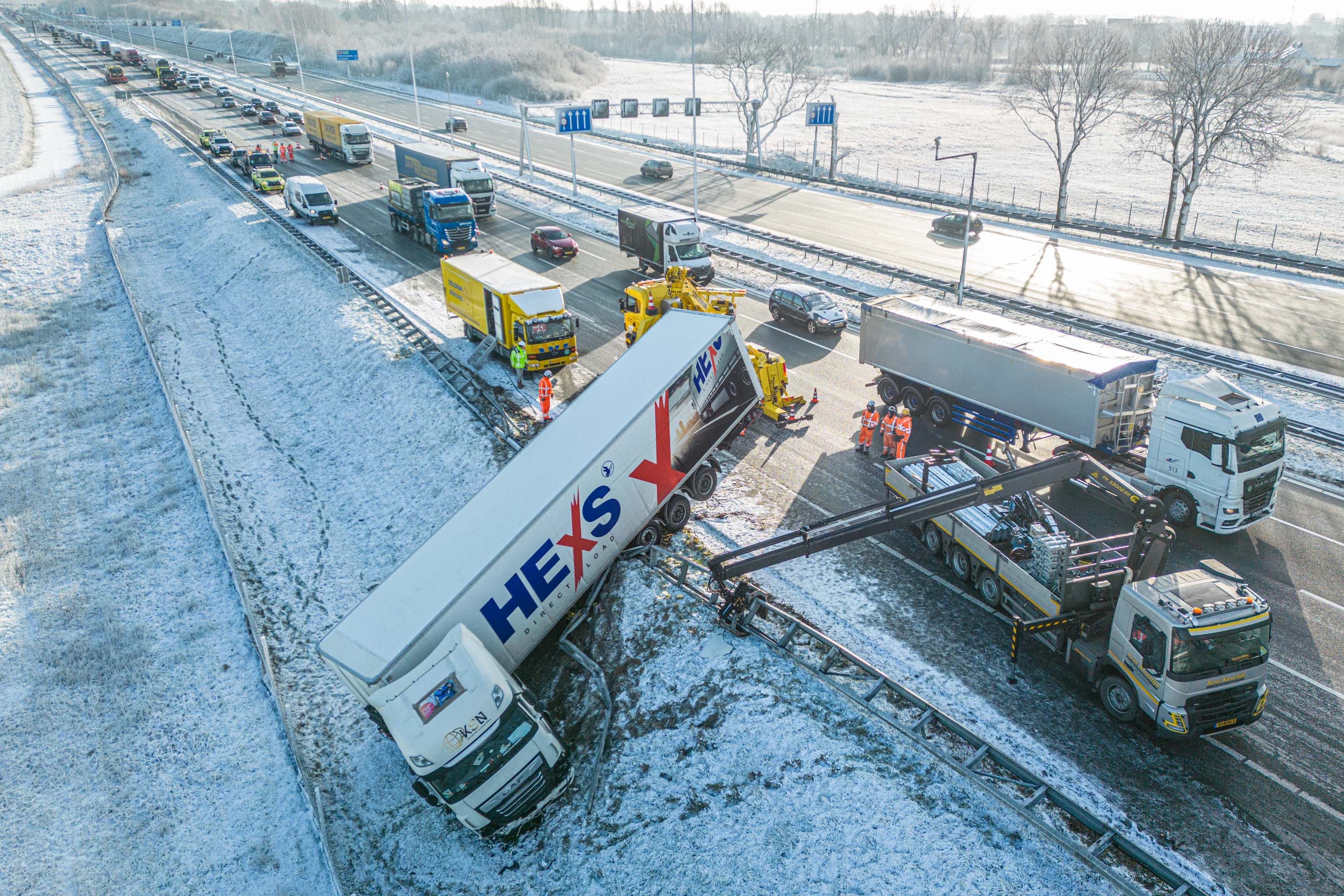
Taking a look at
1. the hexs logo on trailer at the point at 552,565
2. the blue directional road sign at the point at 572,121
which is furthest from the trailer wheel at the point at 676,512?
the blue directional road sign at the point at 572,121

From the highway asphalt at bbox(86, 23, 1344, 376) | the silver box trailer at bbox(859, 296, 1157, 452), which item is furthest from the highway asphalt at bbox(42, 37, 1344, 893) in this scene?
the highway asphalt at bbox(86, 23, 1344, 376)

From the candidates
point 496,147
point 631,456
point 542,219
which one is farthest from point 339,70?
point 631,456

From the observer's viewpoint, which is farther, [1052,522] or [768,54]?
[768,54]

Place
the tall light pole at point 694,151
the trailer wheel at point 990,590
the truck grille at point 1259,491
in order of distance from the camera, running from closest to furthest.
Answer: the trailer wheel at point 990,590 → the truck grille at point 1259,491 → the tall light pole at point 694,151

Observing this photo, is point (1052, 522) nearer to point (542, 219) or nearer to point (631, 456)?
point (631, 456)

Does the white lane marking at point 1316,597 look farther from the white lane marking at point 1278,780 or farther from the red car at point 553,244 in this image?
the red car at point 553,244

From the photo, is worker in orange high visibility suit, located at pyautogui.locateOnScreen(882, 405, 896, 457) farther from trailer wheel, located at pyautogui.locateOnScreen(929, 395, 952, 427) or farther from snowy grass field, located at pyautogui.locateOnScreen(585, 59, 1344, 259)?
snowy grass field, located at pyautogui.locateOnScreen(585, 59, 1344, 259)
